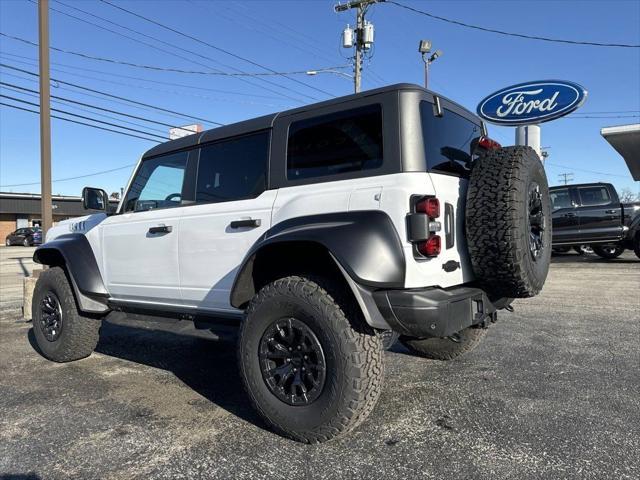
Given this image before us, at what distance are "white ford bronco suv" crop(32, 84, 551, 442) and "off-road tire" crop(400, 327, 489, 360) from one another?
2.91 feet

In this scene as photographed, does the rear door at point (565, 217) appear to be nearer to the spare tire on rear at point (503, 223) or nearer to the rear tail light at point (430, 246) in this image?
the spare tire on rear at point (503, 223)

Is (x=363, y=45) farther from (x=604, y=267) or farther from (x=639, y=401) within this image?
(x=639, y=401)

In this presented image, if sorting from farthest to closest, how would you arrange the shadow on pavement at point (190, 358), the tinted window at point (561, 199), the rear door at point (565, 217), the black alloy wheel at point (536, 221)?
the tinted window at point (561, 199)
the rear door at point (565, 217)
the shadow on pavement at point (190, 358)
the black alloy wheel at point (536, 221)

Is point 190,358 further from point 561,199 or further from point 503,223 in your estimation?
point 561,199

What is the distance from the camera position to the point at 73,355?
4.86 meters

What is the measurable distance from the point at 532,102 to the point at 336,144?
11860mm

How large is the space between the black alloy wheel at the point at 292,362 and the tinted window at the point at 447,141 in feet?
4.07

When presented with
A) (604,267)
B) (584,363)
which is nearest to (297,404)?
(584,363)

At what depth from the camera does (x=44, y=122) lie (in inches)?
359

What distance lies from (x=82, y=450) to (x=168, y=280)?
1414mm

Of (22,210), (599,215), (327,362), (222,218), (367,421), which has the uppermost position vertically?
(22,210)

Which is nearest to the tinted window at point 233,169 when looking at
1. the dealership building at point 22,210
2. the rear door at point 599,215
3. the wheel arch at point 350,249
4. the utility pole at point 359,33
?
the wheel arch at point 350,249

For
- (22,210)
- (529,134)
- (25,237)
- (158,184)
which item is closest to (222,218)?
(158,184)

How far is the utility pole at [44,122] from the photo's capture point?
9023 mm
